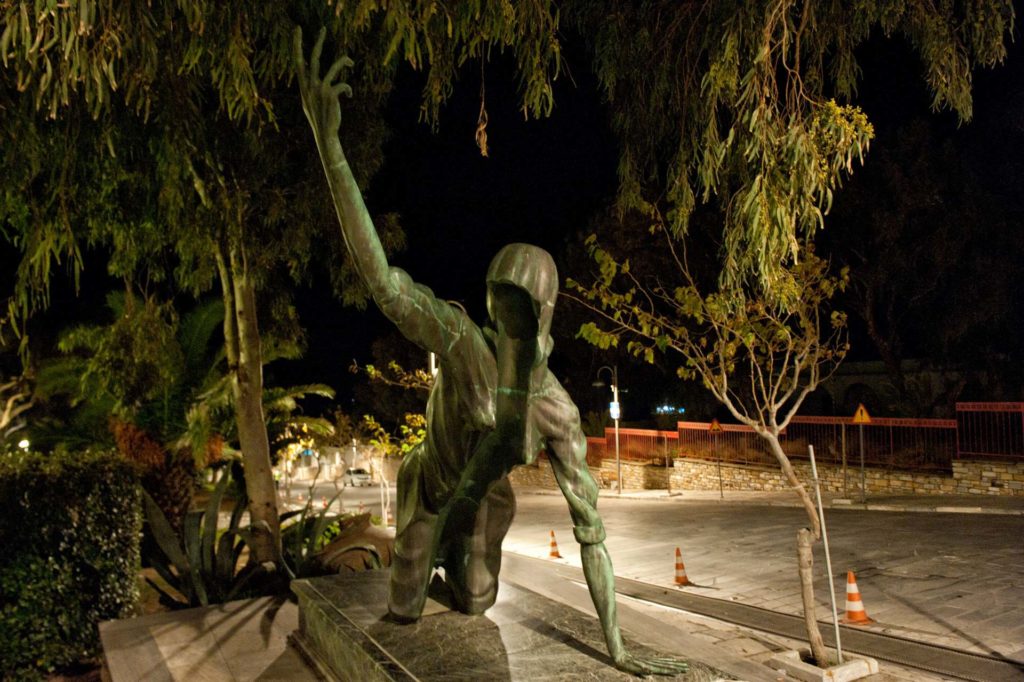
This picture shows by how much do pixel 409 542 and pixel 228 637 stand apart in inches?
86.3

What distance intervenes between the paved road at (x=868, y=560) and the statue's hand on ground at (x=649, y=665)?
4936 mm

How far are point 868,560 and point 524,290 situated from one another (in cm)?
949

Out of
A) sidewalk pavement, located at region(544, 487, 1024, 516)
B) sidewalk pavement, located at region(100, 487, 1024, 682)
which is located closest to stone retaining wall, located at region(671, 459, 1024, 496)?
sidewalk pavement, located at region(544, 487, 1024, 516)

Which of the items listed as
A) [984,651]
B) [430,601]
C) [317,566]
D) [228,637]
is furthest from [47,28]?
[984,651]

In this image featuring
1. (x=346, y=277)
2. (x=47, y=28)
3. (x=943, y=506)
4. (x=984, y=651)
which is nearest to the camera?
(x=47, y=28)

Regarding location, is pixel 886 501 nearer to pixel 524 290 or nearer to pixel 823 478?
pixel 823 478

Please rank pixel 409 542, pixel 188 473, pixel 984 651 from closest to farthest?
pixel 409 542
pixel 984 651
pixel 188 473

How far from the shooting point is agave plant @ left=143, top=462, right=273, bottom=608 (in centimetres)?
707

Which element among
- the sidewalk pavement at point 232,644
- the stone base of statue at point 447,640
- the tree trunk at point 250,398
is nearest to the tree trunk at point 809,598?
the sidewalk pavement at point 232,644

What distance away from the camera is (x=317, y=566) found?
762cm

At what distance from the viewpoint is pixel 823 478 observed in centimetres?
1978

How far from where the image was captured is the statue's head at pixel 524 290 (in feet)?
11.1

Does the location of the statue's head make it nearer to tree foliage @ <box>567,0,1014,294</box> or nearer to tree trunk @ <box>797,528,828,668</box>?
tree foliage @ <box>567,0,1014,294</box>

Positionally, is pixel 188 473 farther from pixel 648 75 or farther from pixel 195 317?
pixel 648 75
